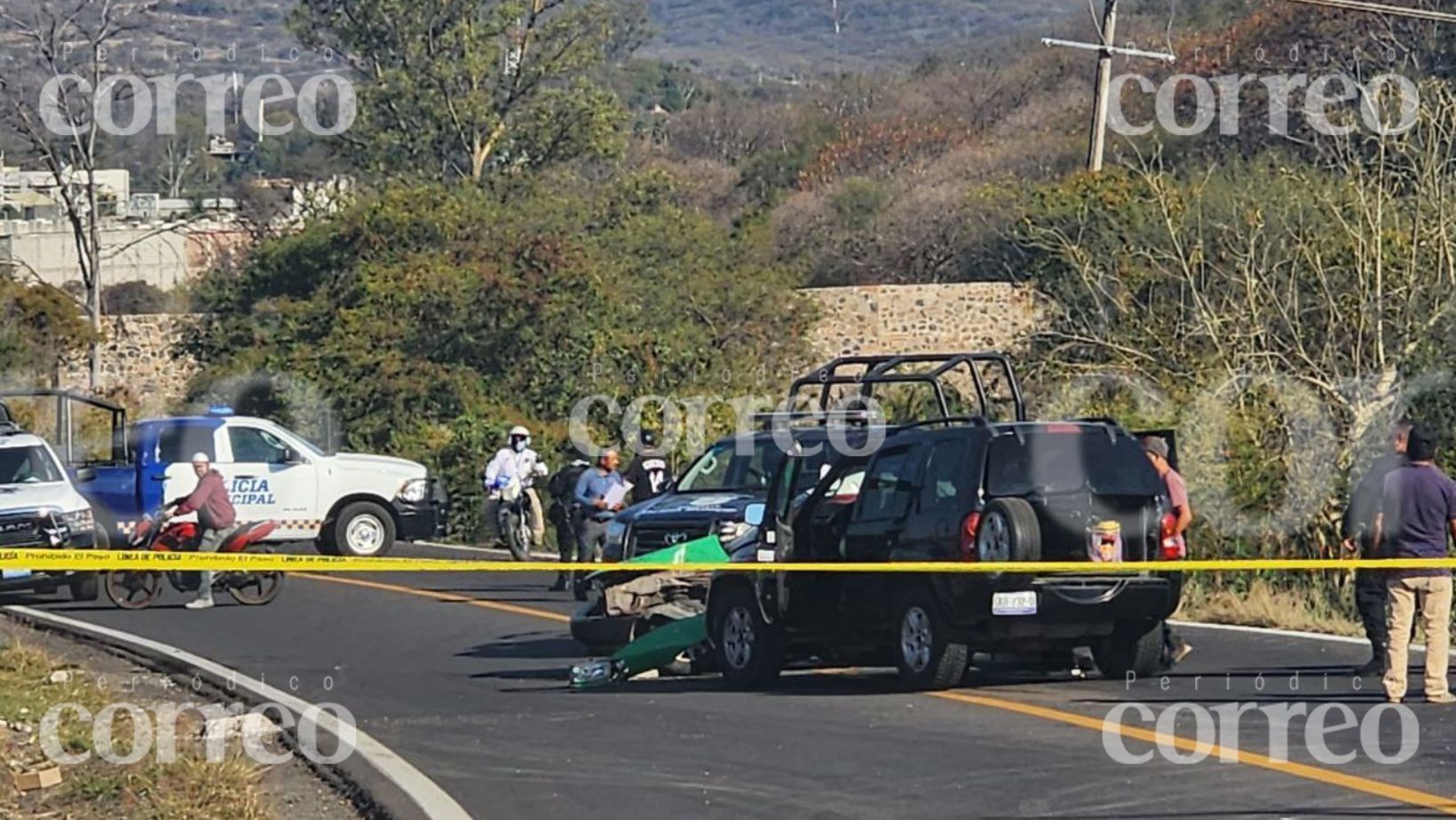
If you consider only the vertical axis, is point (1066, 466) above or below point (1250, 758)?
above

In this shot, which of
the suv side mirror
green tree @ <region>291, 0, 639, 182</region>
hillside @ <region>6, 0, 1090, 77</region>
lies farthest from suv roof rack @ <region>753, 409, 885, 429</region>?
hillside @ <region>6, 0, 1090, 77</region>

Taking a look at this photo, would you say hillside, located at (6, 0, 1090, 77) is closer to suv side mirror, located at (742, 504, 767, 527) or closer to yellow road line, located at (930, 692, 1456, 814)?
suv side mirror, located at (742, 504, 767, 527)

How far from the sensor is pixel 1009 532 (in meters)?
14.1

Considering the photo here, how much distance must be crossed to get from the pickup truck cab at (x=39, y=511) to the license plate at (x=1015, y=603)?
12.4 m

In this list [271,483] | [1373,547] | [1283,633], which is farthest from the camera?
[271,483]

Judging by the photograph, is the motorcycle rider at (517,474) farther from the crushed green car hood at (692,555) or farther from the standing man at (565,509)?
the crushed green car hood at (692,555)

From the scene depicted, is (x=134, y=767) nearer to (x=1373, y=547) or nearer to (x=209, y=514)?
(x=1373, y=547)

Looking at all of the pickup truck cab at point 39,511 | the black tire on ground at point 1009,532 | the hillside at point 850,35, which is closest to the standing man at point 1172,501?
the black tire on ground at point 1009,532

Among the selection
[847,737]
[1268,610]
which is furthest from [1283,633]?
[847,737]

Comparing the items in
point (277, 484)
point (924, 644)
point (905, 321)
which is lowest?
point (924, 644)

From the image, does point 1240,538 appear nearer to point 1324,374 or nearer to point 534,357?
point 1324,374

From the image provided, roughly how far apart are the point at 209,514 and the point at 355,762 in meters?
11.5

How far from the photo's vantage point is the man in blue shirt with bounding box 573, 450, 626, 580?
22875 millimetres

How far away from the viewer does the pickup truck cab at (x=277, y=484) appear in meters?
27.6
